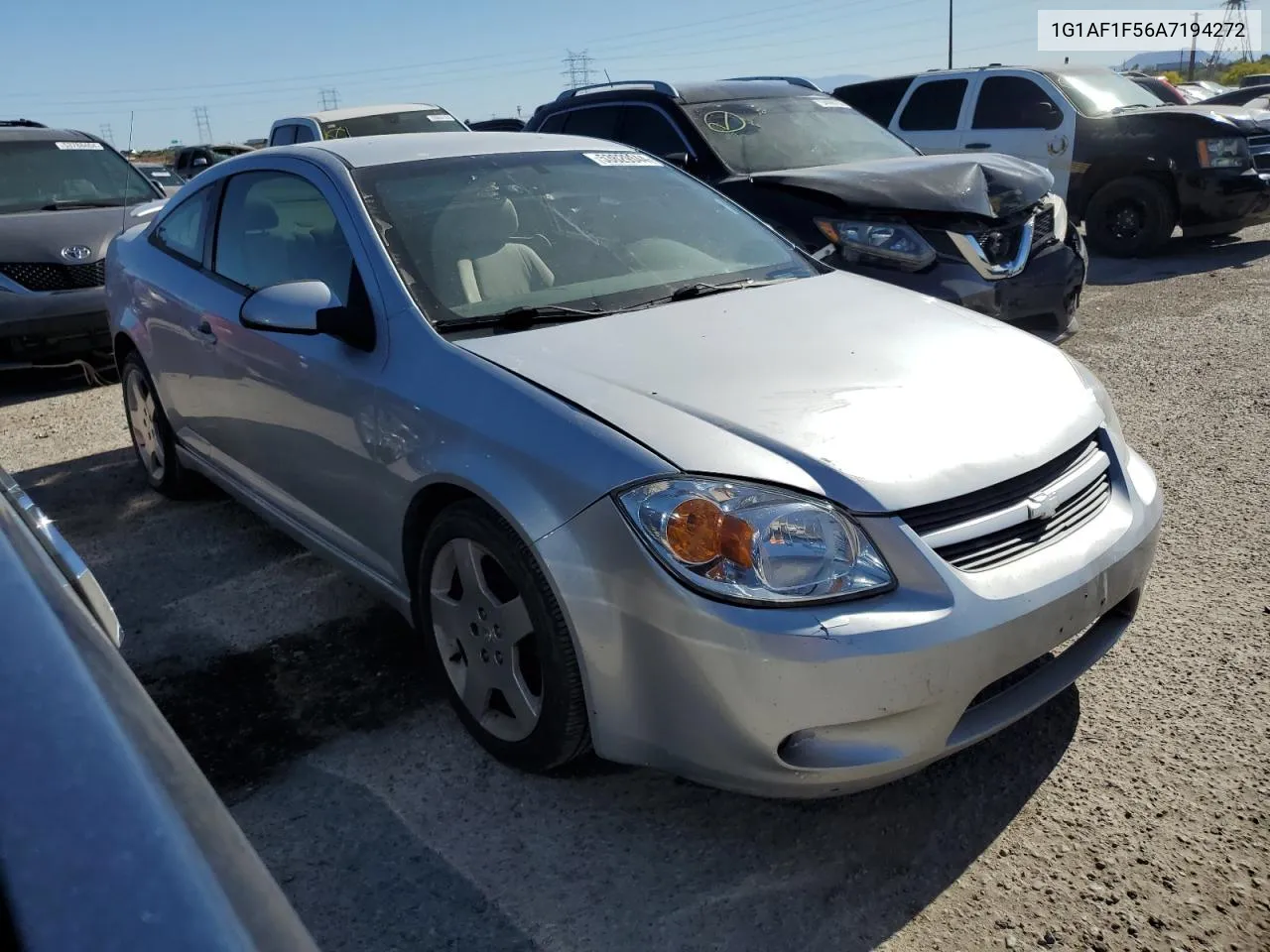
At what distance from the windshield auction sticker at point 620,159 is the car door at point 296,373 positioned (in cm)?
98

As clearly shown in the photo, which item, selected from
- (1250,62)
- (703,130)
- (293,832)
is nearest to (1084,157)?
(703,130)

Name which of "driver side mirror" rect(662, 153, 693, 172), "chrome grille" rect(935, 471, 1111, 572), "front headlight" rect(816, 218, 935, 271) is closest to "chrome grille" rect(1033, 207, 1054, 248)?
"front headlight" rect(816, 218, 935, 271)

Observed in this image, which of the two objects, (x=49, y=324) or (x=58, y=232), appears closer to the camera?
(x=49, y=324)

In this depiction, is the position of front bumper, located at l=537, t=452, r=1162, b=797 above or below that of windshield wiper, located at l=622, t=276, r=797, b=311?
below

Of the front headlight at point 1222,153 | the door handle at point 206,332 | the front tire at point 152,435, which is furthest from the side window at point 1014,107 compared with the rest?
the door handle at point 206,332

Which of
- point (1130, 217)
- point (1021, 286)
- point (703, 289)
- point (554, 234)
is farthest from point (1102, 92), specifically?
point (554, 234)

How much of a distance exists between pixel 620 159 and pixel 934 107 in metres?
8.29

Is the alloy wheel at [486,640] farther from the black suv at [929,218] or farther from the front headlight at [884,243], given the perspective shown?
the front headlight at [884,243]

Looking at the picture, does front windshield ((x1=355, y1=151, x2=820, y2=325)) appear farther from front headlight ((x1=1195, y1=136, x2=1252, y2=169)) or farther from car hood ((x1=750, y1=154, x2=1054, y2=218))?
front headlight ((x1=1195, y1=136, x2=1252, y2=169))

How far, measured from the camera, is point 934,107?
1109 cm

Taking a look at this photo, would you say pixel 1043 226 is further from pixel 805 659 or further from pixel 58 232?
pixel 58 232

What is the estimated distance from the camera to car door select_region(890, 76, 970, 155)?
10930 millimetres

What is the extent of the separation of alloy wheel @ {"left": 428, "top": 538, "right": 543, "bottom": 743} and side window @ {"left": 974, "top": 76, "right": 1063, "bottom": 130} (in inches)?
374

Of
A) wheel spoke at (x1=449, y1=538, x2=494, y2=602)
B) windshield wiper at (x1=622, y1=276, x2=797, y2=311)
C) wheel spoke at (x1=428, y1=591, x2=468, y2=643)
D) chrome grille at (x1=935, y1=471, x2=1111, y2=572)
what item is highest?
windshield wiper at (x1=622, y1=276, x2=797, y2=311)
